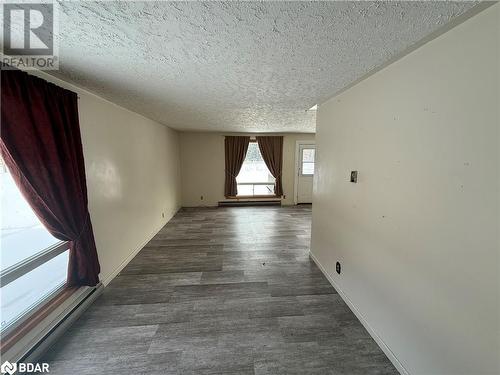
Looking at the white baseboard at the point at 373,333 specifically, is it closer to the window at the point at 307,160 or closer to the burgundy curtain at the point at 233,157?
the burgundy curtain at the point at 233,157

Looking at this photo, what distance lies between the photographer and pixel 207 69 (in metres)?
1.55

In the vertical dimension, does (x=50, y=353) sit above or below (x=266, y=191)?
below

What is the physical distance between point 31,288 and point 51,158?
1.09 meters

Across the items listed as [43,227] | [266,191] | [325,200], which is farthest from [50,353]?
[266,191]

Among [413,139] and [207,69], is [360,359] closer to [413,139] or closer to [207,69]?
[413,139]

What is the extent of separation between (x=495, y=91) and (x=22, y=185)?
2688 millimetres

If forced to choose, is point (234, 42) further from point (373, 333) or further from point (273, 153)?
point (273, 153)

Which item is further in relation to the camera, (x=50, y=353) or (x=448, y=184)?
(x=50, y=353)

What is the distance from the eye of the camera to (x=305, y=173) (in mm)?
6309

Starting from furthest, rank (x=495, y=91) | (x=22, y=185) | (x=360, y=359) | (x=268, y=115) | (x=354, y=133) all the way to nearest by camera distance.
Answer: (x=268, y=115) < (x=354, y=133) < (x=360, y=359) < (x=22, y=185) < (x=495, y=91)

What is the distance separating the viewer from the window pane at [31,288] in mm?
1459

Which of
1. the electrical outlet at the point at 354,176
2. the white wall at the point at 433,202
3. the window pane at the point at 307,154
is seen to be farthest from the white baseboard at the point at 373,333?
the window pane at the point at 307,154

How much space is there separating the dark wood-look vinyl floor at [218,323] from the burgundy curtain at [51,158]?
1.81 feet

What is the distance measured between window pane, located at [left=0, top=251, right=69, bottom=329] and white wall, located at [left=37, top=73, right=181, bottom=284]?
0.37m
